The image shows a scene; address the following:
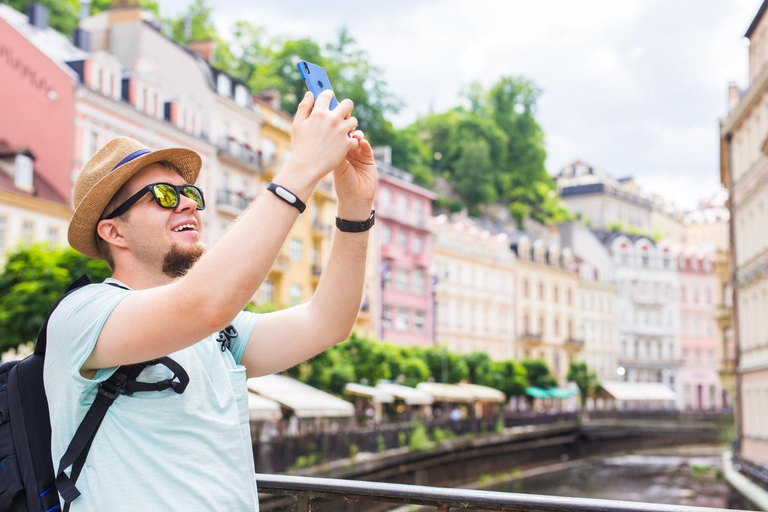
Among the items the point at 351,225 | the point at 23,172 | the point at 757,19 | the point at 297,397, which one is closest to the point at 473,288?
the point at 757,19

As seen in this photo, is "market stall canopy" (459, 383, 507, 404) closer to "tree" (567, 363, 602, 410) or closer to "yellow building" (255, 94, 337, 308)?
"yellow building" (255, 94, 337, 308)

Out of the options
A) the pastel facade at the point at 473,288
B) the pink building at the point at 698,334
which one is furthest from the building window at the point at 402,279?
the pink building at the point at 698,334

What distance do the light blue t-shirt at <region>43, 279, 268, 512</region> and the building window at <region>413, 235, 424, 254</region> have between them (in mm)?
54126

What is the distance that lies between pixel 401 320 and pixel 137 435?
5158 cm

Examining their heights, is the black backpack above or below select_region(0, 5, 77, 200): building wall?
below

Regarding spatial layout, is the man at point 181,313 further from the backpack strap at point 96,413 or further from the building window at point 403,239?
the building window at point 403,239

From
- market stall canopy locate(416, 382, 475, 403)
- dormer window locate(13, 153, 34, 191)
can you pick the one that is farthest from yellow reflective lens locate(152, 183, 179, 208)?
market stall canopy locate(416, 382, 475, 403)

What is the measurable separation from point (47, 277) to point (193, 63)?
19.5 metres

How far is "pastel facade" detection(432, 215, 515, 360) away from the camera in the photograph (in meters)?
59.7

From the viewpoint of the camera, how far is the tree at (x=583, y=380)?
65625mm

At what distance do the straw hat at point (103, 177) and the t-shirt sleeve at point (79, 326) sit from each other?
231mm

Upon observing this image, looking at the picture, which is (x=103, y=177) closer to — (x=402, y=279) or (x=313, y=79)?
(x=313, y=79)

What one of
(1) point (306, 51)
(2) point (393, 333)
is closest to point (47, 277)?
(2) point (393, 333)

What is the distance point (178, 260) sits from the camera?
85.0 inches
